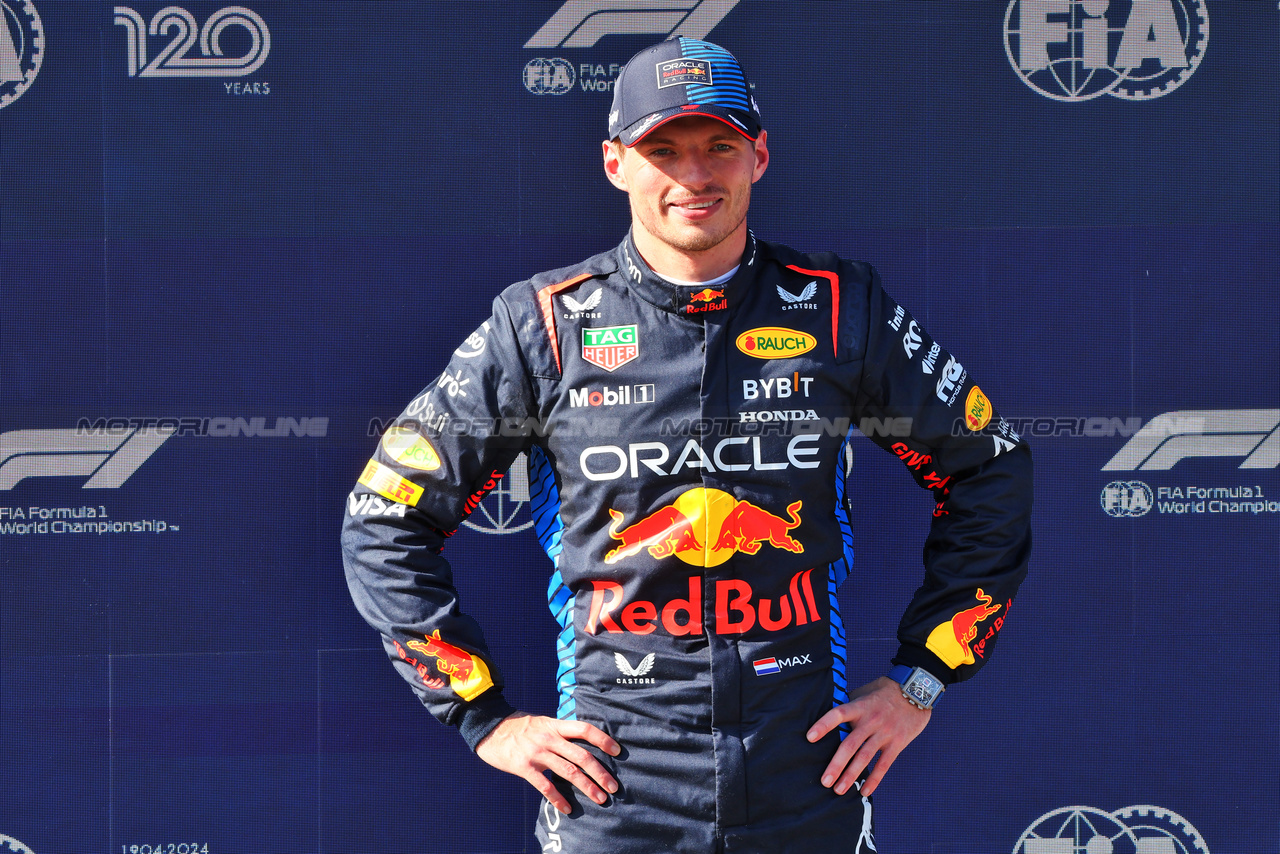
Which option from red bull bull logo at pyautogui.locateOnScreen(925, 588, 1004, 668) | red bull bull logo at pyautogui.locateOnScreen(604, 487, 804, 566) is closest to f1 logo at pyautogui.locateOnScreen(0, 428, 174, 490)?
red bull bull logo at pyautogui.locateOnScreen(604, 487, 804, 566)

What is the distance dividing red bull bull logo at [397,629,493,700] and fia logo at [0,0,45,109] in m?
1.76

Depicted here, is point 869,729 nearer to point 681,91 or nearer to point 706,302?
point 706,302

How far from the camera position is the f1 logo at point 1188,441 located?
2.49 meters

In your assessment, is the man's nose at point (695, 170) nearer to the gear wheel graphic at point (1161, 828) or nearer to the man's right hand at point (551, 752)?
the man's right hand at point (551, 752)

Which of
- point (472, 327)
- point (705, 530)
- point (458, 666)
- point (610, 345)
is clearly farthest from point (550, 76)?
point (458, 666)

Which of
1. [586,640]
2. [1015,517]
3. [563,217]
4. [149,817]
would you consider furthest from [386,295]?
[1015,517]

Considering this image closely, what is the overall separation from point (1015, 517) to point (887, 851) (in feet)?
3.83

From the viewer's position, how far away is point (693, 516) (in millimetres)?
1598

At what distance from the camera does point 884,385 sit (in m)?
1.71

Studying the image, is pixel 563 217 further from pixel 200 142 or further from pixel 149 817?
pixel 149 817

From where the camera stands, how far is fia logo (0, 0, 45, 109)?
94.2 inches

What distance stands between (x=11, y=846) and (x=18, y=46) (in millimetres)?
1897

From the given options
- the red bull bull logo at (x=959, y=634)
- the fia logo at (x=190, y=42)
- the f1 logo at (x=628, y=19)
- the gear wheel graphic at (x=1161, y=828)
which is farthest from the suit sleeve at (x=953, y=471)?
the fia logo at (x=190, y=42)

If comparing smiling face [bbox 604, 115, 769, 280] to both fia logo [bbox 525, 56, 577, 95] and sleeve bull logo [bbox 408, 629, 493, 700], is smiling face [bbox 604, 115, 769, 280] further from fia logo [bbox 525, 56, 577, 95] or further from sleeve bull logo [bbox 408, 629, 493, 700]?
fia logo [bbox 525, 56, 577, 95]
